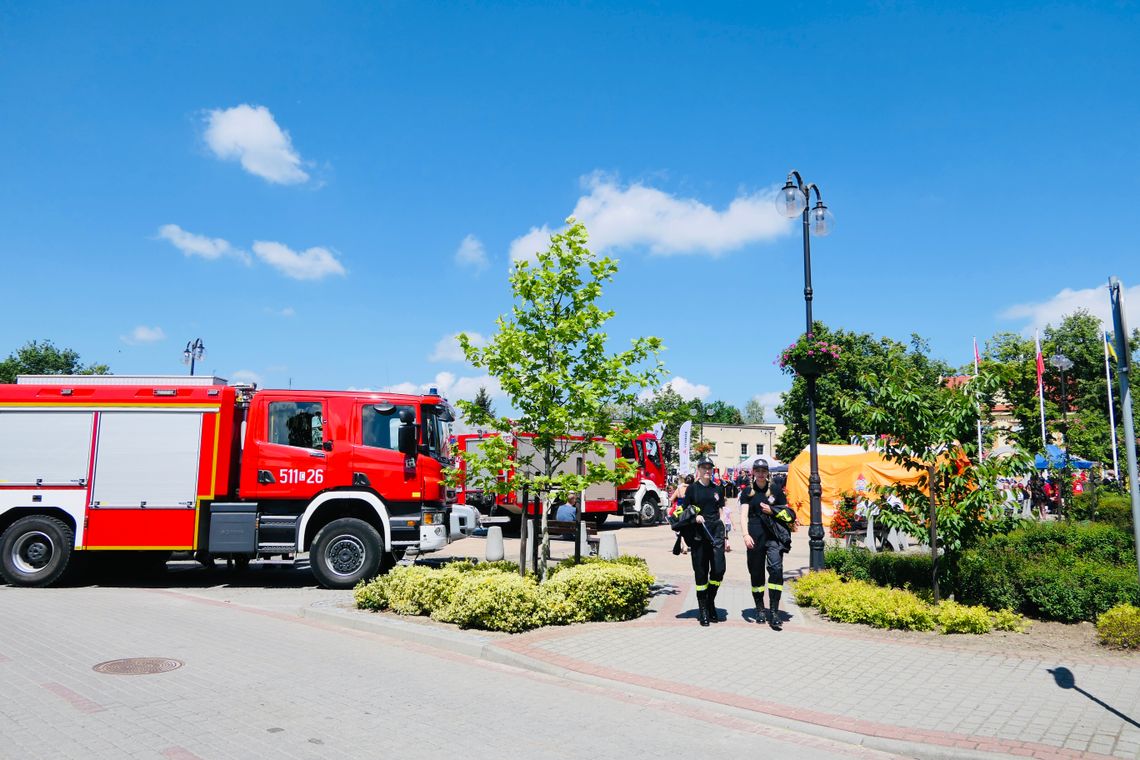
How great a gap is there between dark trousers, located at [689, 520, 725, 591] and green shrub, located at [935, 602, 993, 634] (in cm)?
239

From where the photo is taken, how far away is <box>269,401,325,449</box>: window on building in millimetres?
12508

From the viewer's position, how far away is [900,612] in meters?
8.75

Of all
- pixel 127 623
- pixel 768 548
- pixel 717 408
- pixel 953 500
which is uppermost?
pixel 717 408

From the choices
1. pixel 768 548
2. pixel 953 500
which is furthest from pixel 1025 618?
pixel 768 548

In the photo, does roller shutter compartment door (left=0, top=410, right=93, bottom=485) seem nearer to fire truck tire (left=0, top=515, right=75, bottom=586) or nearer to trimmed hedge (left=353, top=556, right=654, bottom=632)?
fire truck tire (left=0, top=515, right=75, bottom=586)

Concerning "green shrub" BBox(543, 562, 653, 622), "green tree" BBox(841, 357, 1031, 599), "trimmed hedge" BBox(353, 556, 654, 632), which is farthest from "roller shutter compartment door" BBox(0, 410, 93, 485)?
"green tree" BBox(841, 357, 1031, 599)

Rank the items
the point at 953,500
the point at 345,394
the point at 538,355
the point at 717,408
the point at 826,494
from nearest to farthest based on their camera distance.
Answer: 1. the point at 953,500
2. the point at 538,355
3. the point at 345,394
4. the point at 826,494
5. the point at 717,408

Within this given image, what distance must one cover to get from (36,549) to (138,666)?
6871 mm

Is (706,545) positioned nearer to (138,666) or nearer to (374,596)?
(374,596)

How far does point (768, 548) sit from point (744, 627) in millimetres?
937

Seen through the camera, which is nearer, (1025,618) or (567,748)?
(567,748)

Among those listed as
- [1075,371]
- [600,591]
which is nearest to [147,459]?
[600,591]

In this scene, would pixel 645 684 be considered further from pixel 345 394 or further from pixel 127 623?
pixel 345 394

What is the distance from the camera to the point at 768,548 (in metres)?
9.19
